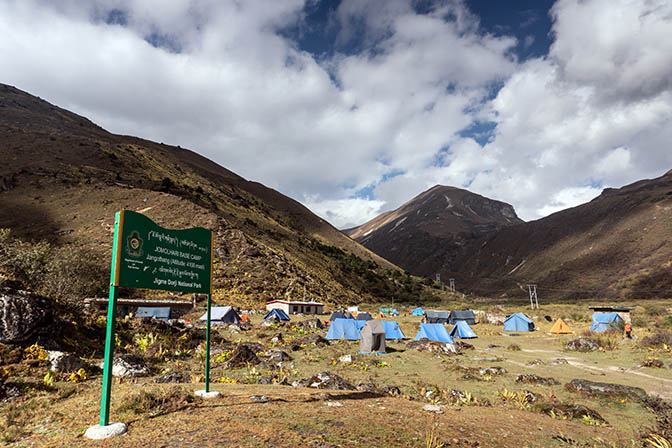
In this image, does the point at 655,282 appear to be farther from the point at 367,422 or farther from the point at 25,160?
the point at 25,160

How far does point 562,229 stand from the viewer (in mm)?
125000

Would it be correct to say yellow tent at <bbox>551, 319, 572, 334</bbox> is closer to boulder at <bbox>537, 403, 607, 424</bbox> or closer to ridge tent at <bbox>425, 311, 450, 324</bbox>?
ridge tent at <bbox>425, 311, 450, 324</bbox>

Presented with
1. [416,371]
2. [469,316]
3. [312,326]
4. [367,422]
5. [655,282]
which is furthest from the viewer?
[655,282]

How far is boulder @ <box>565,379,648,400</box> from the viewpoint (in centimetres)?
1128

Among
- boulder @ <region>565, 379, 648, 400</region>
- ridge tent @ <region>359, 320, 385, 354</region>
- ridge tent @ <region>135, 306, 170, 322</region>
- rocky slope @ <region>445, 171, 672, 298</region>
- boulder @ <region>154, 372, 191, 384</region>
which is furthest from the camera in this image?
rocky slope @ <region>445, 171, 672, 298</region>

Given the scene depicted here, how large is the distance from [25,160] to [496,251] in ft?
481

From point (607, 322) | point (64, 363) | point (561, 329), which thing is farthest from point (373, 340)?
point (607, 322)

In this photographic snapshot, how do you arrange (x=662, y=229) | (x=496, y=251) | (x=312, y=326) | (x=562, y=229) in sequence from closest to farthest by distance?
(x=312, y=326) < (x=662, y=229) < (x=562, y=229) < (x=496, y=251)

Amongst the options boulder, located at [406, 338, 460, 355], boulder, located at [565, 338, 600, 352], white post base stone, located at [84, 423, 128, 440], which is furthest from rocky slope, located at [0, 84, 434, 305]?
white post base stone, located at [84, 423, 128, 440]

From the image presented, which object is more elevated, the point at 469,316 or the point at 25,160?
the point at 25,160

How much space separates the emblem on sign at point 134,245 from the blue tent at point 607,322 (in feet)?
118

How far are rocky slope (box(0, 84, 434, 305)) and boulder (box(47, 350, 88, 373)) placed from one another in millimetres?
32706

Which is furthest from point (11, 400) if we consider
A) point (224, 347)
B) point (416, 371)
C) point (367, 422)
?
point (416, 371)

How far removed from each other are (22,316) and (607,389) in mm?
18320
